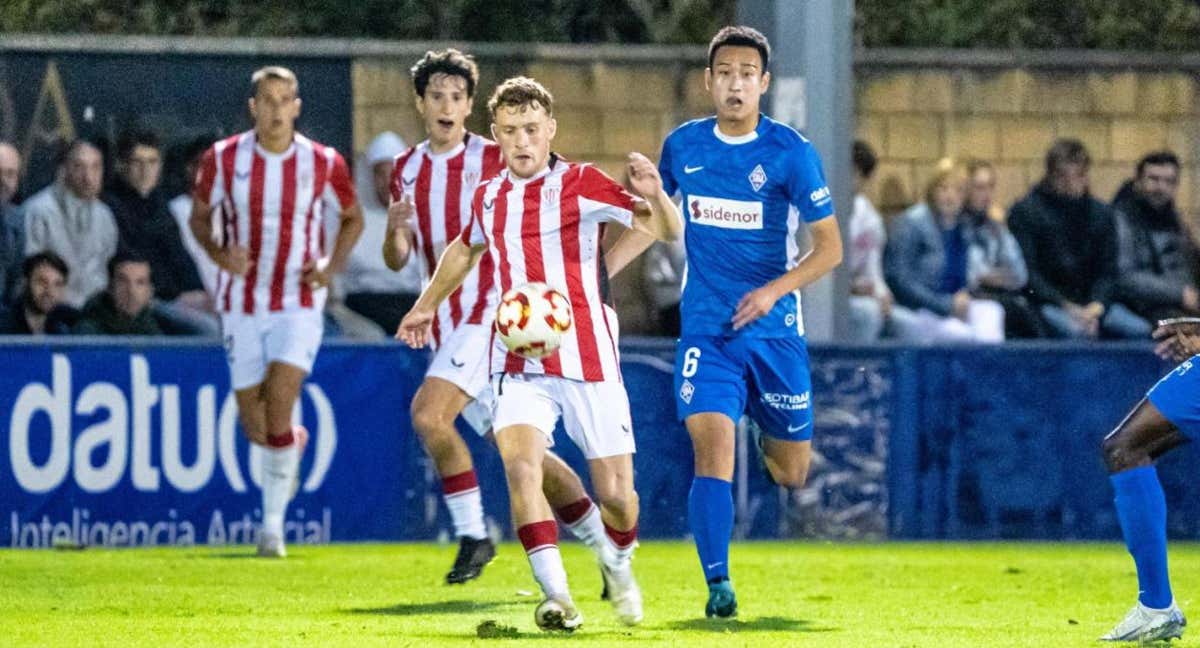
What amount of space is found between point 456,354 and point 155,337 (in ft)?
10.6

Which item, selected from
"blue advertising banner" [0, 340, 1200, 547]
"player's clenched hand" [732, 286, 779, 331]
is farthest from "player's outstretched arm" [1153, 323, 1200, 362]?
"blue advertising banner" [0, 340, 1200, 547]

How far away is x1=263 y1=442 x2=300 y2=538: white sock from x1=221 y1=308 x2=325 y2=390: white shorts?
36 centimetres

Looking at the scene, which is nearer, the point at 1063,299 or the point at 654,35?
the point at 1063,299

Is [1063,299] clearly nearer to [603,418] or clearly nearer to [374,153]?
[374,153]

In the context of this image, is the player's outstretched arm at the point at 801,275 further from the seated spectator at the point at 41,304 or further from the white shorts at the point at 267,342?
the seated spectator at the point at 41,304

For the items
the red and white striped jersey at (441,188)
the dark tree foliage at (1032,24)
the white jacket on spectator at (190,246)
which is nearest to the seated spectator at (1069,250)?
the dark tree foliage at (1032,24)

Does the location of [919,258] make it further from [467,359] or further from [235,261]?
[467,359]

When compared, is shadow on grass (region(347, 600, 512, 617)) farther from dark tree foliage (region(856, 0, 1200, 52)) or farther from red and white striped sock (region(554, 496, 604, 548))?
dark tree foliage (region(856, 0, 1200, 52))

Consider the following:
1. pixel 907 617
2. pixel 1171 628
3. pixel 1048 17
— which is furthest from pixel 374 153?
pixel 1171 628

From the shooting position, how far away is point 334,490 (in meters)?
13.5

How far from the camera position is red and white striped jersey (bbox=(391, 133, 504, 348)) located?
11.0 m

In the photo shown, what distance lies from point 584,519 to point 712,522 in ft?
1.94

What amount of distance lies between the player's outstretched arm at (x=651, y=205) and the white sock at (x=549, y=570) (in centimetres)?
112

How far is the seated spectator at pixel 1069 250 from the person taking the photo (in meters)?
15.7
